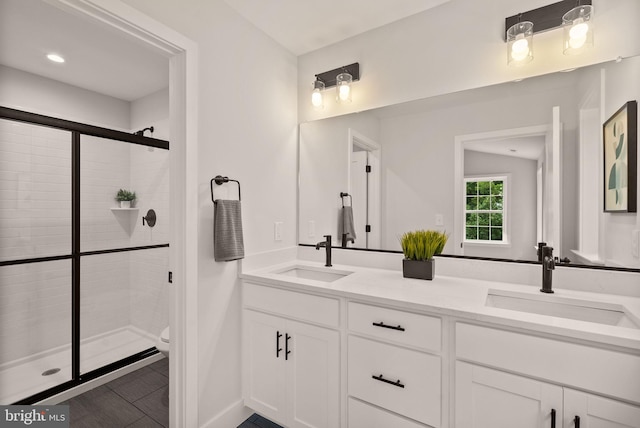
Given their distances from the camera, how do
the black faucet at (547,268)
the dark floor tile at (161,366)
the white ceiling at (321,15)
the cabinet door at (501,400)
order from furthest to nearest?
the dark floor tile at (161,366) < the white ceiling at (321,15) < the black faucet at (547,268) < the cabinet door at (501,400)

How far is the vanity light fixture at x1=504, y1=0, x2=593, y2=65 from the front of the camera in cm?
141

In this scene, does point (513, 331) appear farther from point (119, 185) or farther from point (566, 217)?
point (119, 185)

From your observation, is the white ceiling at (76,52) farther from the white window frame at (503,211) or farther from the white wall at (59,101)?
the white window frame at (503,211)

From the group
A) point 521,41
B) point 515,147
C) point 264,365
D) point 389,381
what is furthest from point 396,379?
point 521,41

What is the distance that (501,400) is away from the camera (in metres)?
1.14

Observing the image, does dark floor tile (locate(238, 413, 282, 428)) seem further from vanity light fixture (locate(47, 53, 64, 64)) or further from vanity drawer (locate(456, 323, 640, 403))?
vanity light fixture (locate(47, 53, 64, 64))

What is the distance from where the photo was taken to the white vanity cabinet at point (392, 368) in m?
1.27

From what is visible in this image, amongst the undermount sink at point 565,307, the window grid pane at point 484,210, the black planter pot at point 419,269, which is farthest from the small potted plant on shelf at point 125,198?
the undermount sink at point 565,307

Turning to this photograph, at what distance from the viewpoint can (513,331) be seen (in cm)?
113

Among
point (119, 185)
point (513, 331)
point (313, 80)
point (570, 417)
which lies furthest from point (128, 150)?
point (570, 417)

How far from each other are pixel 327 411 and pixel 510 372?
0.90 metres

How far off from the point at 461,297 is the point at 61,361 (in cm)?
306

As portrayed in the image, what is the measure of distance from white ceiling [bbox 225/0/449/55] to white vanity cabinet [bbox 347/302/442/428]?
1.75 meters

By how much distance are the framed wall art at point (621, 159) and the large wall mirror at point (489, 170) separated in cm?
3
